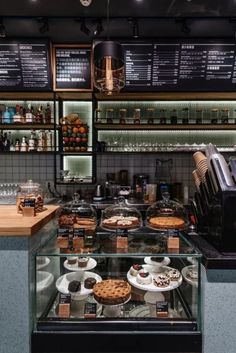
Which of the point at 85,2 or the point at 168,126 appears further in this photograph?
the point at 168,126

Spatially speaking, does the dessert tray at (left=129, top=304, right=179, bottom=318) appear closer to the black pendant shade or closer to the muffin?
the muffin

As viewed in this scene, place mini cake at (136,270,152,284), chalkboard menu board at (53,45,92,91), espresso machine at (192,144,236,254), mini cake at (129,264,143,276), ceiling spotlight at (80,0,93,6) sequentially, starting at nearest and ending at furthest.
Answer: espresso machine at (192,144,236,254) < mini cake at (136,270,152,284) < mini cake at (129,264,143,276) < ceiling spotlight at (80,0,93,6) < chalkboard menu board at (53,45,92,91)

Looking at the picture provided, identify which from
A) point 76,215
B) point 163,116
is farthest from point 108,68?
point 163,116

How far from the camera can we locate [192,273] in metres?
1.58

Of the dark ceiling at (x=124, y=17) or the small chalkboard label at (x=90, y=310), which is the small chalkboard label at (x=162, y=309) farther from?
the dark ceiling at (x=124, y=17)

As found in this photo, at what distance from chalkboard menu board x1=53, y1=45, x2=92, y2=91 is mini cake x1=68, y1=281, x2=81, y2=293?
3.06 meters

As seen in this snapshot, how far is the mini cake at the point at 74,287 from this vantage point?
5.26 feet

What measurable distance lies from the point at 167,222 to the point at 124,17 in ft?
8.77

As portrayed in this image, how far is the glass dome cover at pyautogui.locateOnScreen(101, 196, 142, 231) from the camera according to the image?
182 cm

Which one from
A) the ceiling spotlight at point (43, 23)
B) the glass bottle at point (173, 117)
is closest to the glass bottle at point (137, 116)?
the glass bottle at point (173, 117)

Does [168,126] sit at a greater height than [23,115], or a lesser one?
lesser

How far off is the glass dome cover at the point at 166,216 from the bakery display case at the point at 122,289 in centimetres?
6

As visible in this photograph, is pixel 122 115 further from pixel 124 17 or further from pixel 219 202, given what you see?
pixel 219 202

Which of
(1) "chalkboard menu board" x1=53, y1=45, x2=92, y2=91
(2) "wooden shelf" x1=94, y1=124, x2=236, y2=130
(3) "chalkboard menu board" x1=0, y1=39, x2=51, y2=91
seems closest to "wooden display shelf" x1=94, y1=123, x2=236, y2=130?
Answer: (2) "wooden shelf" x1=94, y1=124, x2=236, y2=130
